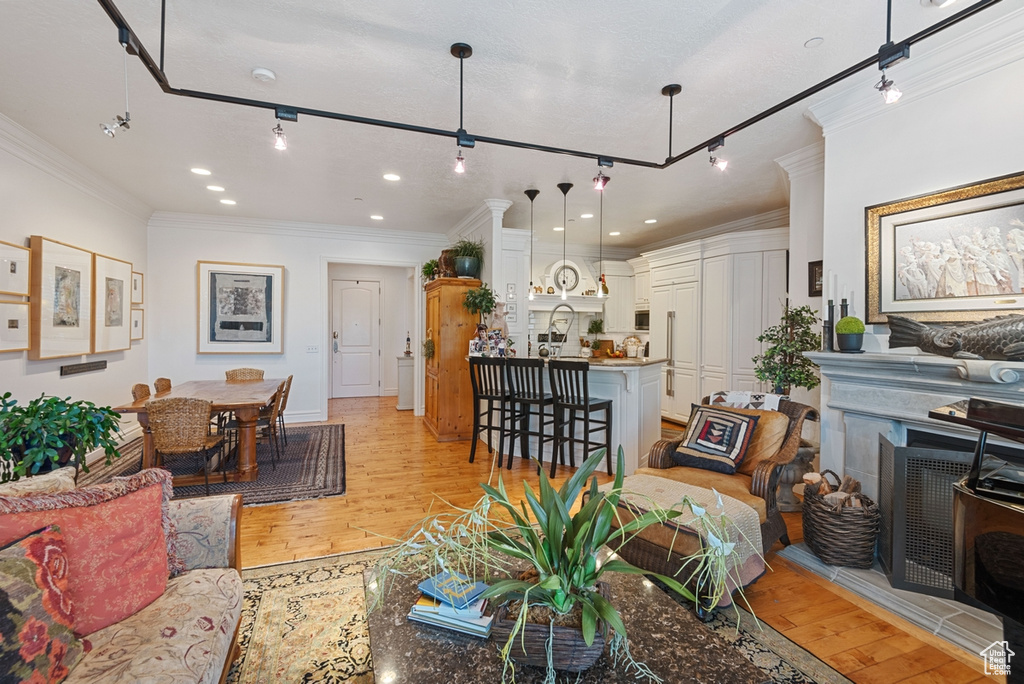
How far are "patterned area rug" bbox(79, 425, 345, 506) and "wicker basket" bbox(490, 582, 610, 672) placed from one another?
8.56 feet

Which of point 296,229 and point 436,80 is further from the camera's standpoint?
point 296,229

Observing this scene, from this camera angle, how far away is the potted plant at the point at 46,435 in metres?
1.83

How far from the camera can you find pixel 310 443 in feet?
17.2

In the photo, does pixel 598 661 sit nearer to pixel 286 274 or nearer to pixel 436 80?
pixel 436 80

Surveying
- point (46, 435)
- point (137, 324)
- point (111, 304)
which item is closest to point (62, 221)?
point (111, 304)

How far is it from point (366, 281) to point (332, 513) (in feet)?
21.1

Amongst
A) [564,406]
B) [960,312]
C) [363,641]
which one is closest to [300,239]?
[564,406]

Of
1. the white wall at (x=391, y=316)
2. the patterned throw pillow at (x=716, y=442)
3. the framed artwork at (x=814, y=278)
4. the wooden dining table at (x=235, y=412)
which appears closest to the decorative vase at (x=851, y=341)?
the patterned throw pillow at (x=716, y=442)

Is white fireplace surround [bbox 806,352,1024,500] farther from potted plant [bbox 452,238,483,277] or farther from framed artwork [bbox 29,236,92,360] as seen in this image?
framed artwork [bbox 29,236,92,360]

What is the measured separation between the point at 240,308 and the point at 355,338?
9.55ft

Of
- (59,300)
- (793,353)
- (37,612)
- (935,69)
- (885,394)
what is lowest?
(37,612)

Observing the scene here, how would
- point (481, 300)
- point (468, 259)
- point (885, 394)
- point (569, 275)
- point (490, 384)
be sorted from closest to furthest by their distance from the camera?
point (885, 394) → point (490, 384) → point (481, 300) → point (468, 259) → point (569, 275)

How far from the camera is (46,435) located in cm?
187

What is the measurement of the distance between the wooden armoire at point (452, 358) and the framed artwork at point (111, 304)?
3.34m
